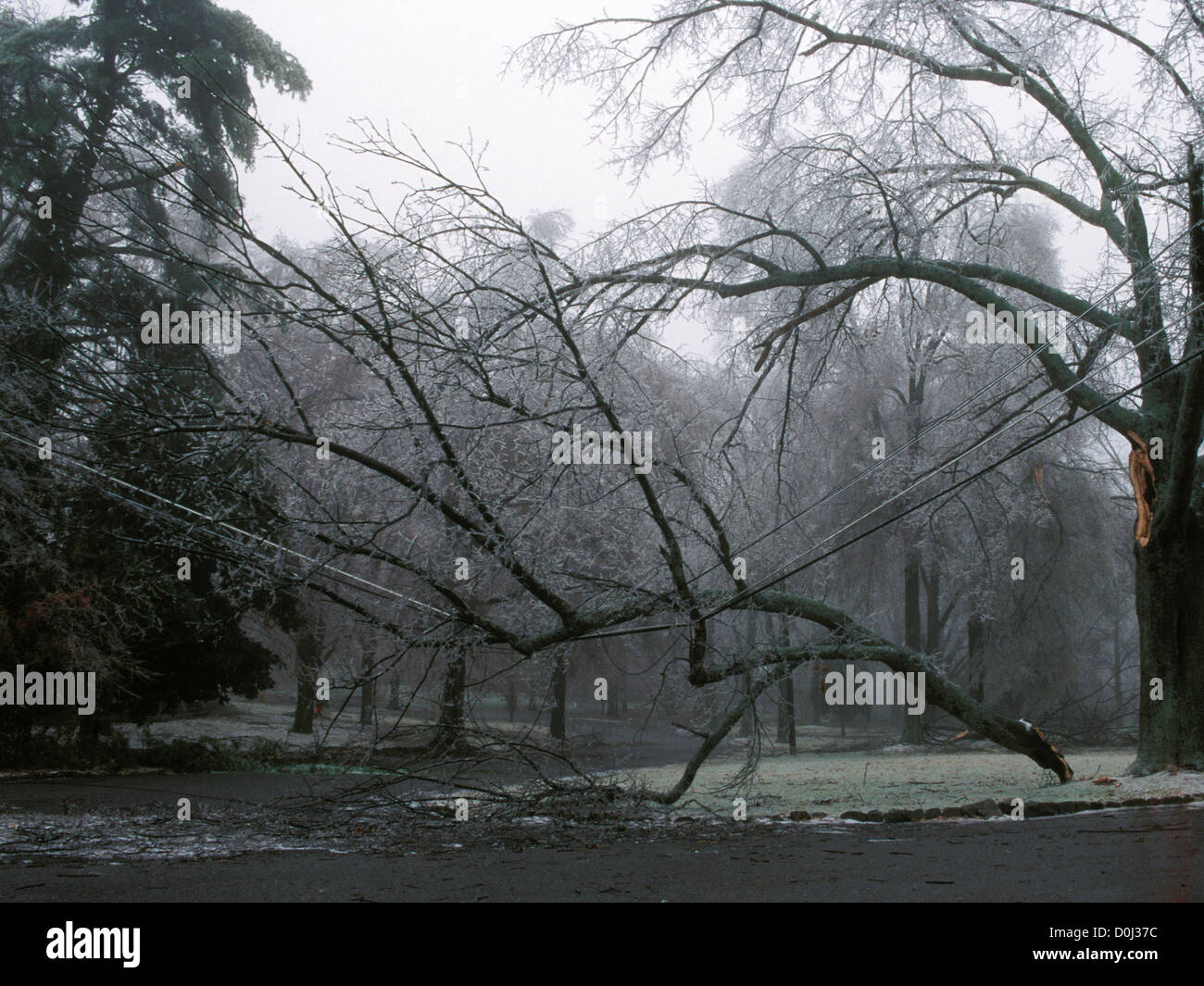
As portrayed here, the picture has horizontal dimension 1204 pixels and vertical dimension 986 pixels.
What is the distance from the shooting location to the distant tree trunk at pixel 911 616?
23641 mm

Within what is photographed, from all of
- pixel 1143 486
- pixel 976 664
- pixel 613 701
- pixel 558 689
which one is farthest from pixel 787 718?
pixel 613 701

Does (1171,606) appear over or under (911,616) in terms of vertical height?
over

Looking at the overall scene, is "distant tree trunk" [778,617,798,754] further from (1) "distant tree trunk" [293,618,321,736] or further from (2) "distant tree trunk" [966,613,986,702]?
(1) "distant tree trunk" [293,618,321,736]

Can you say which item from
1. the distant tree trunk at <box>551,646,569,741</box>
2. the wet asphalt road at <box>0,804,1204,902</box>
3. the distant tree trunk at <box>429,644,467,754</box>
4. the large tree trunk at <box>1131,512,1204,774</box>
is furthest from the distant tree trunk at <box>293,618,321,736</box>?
the large tree trunk at <box>1131,512,1204,774</box>

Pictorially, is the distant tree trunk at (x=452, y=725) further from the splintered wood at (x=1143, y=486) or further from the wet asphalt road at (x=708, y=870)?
the splintered wood at (x=1143, y=486)

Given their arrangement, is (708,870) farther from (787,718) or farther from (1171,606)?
(787,718)

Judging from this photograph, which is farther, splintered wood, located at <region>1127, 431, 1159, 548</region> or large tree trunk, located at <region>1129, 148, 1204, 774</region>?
splintered wood, located at <region>1127, 431, 1159, 548</region>

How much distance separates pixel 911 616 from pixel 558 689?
39.0ft

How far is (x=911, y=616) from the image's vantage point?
82.0ft

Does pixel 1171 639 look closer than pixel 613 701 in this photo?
Yes

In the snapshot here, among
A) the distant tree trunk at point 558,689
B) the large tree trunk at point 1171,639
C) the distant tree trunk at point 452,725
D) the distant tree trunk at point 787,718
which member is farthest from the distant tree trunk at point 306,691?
the large tree trunk at point 1171,639

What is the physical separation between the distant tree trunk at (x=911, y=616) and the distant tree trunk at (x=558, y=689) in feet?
28.0

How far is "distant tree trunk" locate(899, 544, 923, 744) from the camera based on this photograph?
2364 centimetres

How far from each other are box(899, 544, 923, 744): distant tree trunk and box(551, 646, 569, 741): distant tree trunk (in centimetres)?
852
